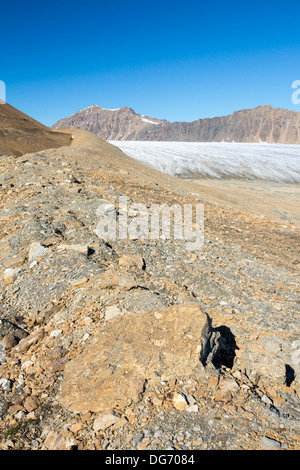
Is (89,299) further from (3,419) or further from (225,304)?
(225,304)

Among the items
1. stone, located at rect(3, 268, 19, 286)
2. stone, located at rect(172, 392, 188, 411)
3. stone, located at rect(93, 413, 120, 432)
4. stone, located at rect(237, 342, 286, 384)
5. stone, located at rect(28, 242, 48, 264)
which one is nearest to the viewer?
stone, located at rect(93, 413, 120, 432)

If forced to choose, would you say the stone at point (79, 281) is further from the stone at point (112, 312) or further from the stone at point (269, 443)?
the stone at point (269, 443)

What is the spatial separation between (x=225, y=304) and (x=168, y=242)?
3.14m

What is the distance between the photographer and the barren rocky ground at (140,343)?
3.52 metres

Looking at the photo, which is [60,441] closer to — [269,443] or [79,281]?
[269,443]

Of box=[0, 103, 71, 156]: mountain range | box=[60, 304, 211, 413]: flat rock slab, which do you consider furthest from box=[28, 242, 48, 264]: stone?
box=[0, 103, 71, 156]: mountain range

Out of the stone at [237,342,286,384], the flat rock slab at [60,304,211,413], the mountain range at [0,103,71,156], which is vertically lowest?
the stone at [237,342,286,384]

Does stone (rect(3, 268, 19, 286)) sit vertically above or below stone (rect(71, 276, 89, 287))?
below

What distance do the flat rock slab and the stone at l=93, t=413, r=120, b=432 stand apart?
6.0 inches

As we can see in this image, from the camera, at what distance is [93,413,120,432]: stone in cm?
350

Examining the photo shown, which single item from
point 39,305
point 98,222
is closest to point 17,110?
point 98,222

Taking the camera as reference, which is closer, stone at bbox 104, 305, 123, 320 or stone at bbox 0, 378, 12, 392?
stone at bbox 0, 378, 12, 392

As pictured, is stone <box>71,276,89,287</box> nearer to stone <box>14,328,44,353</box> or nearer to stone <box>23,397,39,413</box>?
stone <box>14,328,44,353</box>

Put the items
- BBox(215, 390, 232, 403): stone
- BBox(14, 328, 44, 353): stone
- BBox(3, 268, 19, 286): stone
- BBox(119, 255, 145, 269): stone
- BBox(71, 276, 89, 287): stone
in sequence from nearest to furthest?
BBox(215, 390, 232, 403): stone
BBox(14, 328, 44, 353): stone
BBox(71, 276, 89, 287): stone
BBox(3, 268, 19, 286): stone
BBox(119, 255, 145, 269): stone
